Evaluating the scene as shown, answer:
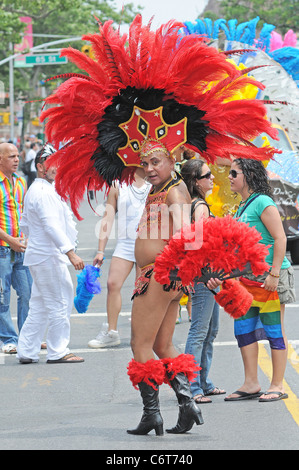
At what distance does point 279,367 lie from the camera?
6641 millimetres

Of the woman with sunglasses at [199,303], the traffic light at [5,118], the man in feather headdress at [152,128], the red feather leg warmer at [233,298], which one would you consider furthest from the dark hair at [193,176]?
the traffic light at [5,118]

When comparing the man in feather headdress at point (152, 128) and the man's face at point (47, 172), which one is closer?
the man in feather headdress at point (152, 128)

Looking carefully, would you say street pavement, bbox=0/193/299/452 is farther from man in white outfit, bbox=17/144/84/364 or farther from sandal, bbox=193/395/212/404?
man in white outfit, bbox=17/144/84/364

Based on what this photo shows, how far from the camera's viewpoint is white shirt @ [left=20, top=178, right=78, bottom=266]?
802 centimetres

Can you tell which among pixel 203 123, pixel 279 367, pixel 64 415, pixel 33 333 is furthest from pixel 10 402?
pixel 203 123

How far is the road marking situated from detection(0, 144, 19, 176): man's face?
287 cm

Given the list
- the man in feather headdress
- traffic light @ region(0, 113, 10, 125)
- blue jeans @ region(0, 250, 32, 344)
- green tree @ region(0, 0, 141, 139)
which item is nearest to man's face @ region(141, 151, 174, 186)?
the man in feather headdress

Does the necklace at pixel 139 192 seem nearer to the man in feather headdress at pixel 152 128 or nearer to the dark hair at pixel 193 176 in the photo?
the dark hair at pixel 193 176

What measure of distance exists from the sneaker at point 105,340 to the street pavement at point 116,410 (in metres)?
0.08

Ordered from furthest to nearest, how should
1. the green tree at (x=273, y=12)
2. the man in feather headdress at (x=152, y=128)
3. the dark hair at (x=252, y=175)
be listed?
the green tree at (x=273, y=12)
the dark hair at (x=252, y=175)
the man in feather headdress at (x=152, y=128)

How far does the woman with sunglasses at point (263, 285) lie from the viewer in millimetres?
6547

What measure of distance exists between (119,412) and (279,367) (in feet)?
3.92

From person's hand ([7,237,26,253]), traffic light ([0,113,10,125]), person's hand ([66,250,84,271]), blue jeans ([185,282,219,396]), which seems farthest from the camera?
traffic light ([0,113,10,125])

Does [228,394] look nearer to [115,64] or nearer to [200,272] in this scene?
[200,272]
